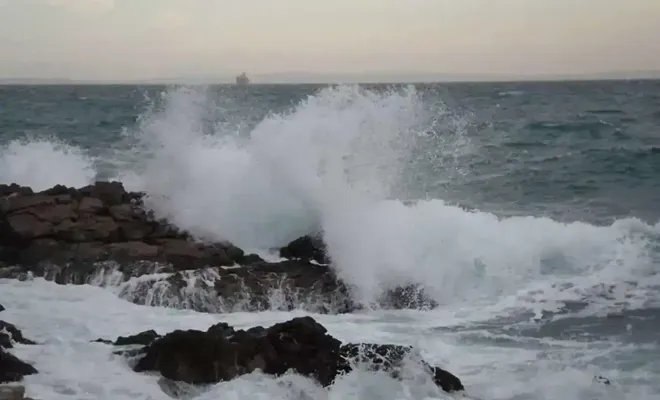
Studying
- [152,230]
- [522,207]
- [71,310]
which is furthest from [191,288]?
[522,207]

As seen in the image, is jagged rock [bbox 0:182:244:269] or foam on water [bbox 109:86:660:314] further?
foam on water [bbox 109:86:660:314]

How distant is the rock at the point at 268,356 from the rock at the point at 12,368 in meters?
0.82

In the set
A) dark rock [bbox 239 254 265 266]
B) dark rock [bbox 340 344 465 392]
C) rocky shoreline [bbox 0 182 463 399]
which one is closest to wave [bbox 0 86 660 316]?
rocky shoreline [bbox 0 182 463 399]

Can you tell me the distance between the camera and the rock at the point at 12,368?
5672 mm

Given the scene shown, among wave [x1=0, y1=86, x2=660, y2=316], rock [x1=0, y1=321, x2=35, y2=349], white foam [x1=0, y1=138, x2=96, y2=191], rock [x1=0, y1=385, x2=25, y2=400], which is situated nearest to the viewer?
rock [x1=0, y1=385, x2=25, y2=400]

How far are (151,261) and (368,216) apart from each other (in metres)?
3.21

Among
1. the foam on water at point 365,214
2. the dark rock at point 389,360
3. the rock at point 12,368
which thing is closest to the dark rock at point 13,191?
the foam on water at point 365,214

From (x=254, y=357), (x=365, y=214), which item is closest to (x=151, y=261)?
(x=365, y=214)

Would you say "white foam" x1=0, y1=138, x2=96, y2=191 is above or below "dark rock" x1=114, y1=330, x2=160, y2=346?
above

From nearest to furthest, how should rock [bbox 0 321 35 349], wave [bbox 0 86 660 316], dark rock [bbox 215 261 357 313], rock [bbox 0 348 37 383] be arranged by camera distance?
rock [bbox 0 348 37 383]
rock [bbox 0 321 35 349]
dark rock [bbox 215 261 357 313]
wave [bbox 0 86 660 316]

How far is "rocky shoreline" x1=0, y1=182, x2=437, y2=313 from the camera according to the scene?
844cm

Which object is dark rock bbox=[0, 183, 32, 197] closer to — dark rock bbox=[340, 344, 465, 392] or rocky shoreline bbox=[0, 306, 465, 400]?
rocky shoreline bbox=[0, 306, 465, 400]

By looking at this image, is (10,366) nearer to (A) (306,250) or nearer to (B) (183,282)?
(B) (183,282)

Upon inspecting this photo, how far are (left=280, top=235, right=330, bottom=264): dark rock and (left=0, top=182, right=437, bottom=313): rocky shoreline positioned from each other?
1 centimetres
